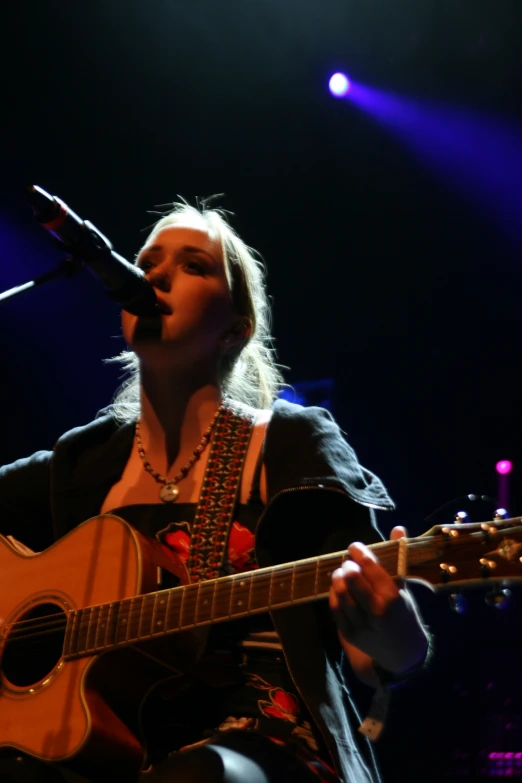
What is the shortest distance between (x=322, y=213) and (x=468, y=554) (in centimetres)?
318

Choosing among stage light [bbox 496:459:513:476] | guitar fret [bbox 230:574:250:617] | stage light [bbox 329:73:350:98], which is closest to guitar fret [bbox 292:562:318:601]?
guitar fret [bbox 230:574:250:617]

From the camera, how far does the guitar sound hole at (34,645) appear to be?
65.9 inches

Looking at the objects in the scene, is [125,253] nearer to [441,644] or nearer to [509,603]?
[441,644]

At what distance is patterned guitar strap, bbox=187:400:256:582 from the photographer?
1.72m

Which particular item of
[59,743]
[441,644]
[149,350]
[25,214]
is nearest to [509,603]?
[59,743]

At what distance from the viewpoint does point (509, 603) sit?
4.08ft

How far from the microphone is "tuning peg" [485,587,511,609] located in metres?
0.95

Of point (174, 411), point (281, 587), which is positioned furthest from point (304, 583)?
point (174, 411)

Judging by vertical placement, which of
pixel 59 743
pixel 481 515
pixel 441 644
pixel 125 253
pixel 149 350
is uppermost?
pixel 125 253

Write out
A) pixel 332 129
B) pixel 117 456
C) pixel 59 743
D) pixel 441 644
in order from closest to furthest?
pixel 59 743 → pixel 117 456 → pixel 441 644 → pixel 332 129

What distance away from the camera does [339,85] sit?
3.76m

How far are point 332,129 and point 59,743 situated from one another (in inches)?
128

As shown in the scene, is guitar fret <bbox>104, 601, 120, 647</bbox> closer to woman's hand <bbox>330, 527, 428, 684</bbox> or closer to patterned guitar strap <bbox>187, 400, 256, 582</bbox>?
patterned guitar strap <bbox>187, 400, 256, 582</bbox>

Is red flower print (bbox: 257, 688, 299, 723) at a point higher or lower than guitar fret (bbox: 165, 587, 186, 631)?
lower
